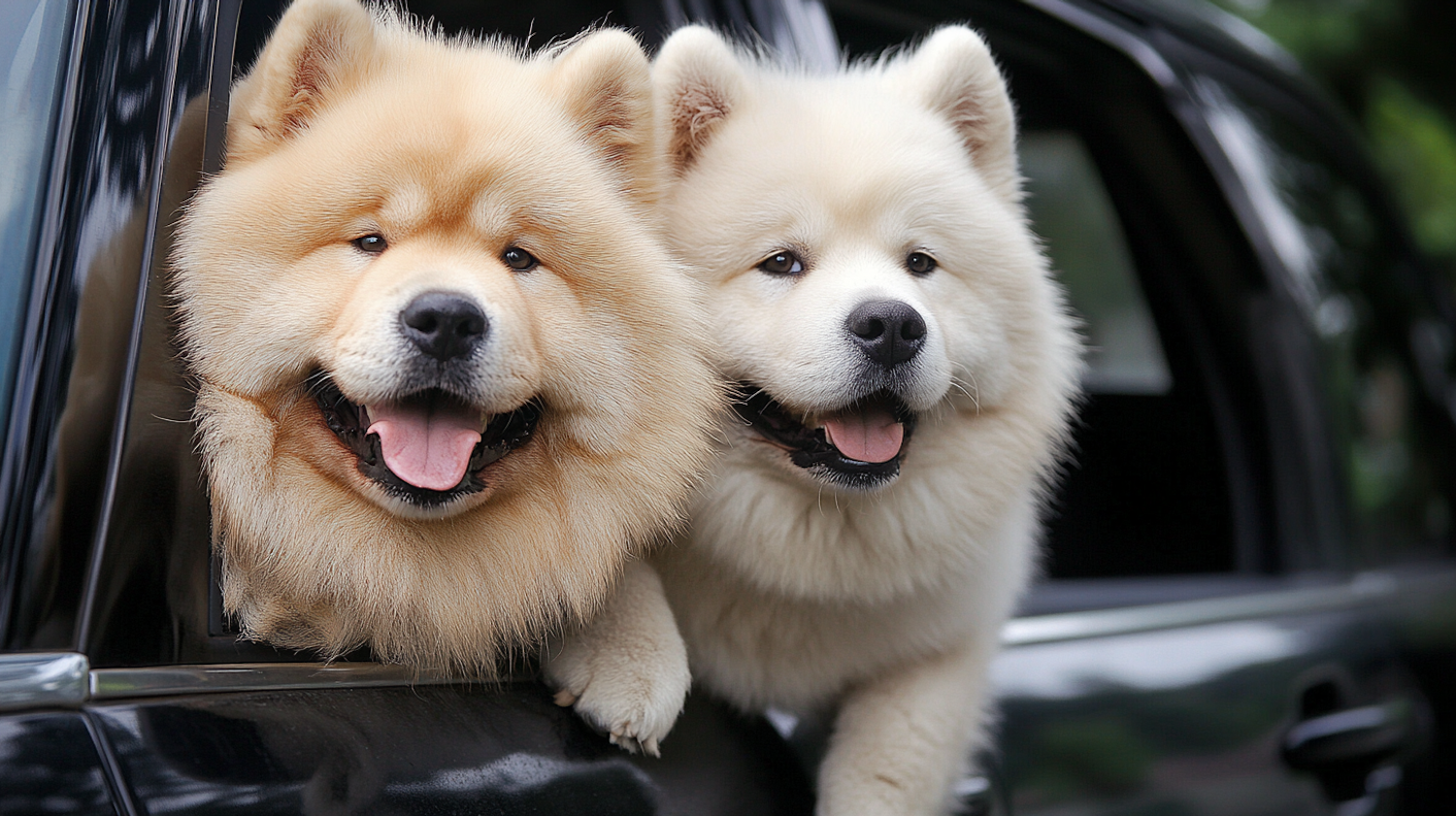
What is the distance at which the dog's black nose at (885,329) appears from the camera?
1.78 meters

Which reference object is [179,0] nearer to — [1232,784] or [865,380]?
[865,380]

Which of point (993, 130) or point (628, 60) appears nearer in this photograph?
point (628, 60)

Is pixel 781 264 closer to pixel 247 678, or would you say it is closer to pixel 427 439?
pixel 427 439

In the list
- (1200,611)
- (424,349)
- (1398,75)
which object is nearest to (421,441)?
(424,349)

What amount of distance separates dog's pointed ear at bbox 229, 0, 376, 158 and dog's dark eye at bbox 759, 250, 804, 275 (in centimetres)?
74

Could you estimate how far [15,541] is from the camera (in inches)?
44.5

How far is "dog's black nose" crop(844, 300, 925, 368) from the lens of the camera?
1.78m

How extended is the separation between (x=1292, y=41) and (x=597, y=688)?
35.3ft

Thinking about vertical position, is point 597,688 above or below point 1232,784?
above

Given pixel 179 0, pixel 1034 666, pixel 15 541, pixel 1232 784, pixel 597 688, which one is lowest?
pixel 1232 784

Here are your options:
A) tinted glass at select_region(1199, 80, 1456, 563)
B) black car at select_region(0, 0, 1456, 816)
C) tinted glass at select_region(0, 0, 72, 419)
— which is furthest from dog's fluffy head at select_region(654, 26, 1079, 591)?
tinted glass at select_region(1199, 80, 1456, 563)

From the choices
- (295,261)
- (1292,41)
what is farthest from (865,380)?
(1292,41)

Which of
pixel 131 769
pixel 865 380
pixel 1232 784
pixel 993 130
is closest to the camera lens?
pixel 131 769

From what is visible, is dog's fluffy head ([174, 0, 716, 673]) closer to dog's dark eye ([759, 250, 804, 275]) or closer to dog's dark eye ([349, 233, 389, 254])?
dog's dark eye ([349, 233, 389, 254])
